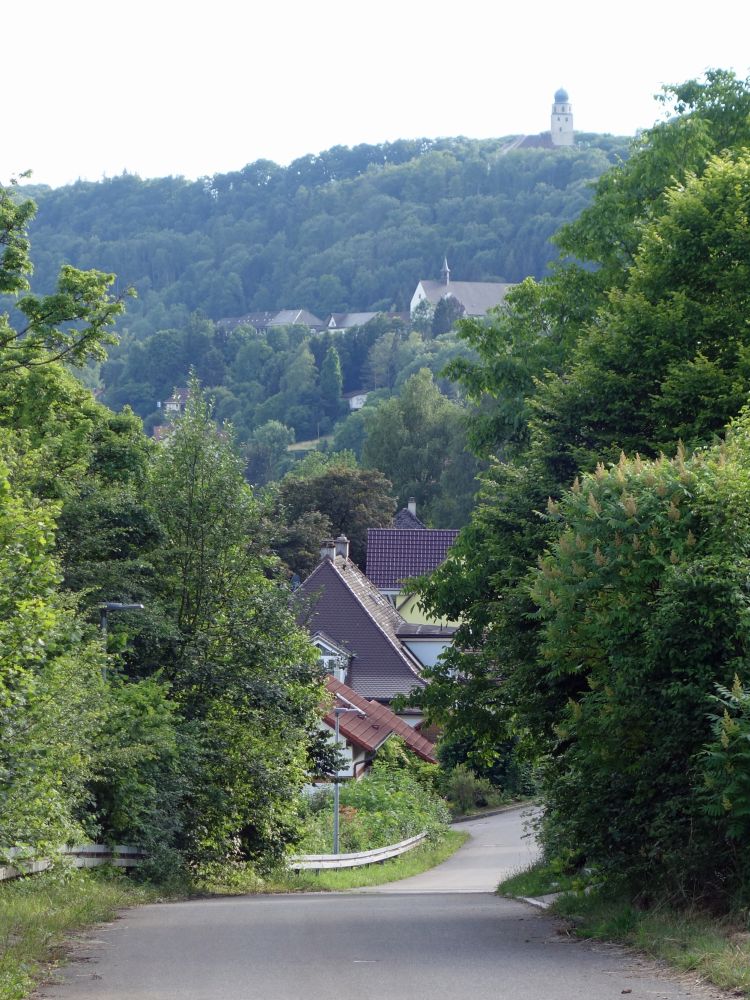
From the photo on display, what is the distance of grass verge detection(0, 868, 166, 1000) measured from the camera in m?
10.0

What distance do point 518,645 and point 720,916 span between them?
17.7 feet

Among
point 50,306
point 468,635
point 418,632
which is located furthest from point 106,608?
point 418,632

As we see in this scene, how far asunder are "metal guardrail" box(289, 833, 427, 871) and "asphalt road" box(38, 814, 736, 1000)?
1258cm

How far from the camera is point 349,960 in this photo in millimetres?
11094

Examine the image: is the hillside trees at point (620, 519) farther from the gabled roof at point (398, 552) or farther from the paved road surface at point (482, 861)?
the gabled roof at point (398, 552)

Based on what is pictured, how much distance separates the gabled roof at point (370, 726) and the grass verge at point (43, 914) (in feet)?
91.8

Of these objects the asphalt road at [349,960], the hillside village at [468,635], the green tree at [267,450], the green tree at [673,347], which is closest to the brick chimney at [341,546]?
the hillside village at [468,635]

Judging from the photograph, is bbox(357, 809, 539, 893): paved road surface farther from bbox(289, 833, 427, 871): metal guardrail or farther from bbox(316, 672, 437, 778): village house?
bbox(316, 672, 437, 778): village house

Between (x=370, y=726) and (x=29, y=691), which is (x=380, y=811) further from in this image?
(x=29, y=691)

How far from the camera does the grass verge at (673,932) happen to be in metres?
9.37

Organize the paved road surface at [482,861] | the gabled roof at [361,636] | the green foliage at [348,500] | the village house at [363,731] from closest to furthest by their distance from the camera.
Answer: the paved road surface at [482,861] → the village house at [363,731] → the gabled roof at [361,636] → the green foliage at [348,500]

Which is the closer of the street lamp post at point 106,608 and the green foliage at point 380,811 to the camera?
the street lamp post at point 106,608

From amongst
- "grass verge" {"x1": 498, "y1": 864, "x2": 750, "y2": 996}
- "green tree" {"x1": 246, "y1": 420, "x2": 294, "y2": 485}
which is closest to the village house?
"grass verge" {"x1": 498, "y1": 864, "x2": 750, "y2": 996}

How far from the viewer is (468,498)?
9056cm
